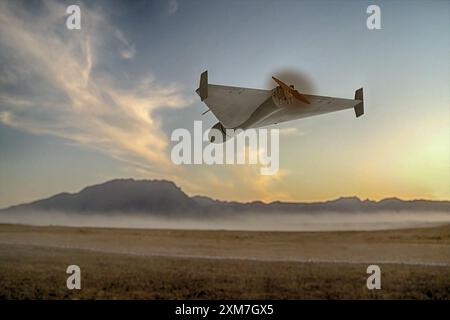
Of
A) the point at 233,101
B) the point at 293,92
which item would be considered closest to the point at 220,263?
the point at 233,101

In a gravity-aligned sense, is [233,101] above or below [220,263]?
above

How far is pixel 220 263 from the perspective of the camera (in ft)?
22.2

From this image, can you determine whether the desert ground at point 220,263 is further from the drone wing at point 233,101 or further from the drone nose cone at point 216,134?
the drone wing at point 233,101

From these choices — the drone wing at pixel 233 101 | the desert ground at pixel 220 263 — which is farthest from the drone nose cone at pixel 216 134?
the desert ground at pixel 220 263

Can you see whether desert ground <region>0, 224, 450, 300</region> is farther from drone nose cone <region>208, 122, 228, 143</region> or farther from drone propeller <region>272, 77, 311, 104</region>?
drone propeller <region>272, 77, 311, 104</region>

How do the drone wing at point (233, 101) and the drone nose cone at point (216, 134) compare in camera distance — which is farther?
the drone nose cone at point (216, 134)

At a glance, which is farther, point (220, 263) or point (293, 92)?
point (220, 263)

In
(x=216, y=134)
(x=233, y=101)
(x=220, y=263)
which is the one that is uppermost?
(x=233, y=101)

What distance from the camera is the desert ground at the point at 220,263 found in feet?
18.5

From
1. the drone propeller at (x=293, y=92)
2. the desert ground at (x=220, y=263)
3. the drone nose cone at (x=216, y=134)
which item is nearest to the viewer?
the drone propeller at (x=293, y=92)

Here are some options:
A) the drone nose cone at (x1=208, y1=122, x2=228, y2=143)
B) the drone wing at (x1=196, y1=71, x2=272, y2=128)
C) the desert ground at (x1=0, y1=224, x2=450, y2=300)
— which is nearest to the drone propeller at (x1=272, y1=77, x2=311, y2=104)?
the drone wing at (x1=196, y1=71, x2=272, y2=128)

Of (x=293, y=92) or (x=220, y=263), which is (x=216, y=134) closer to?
(x=293, y=92)
